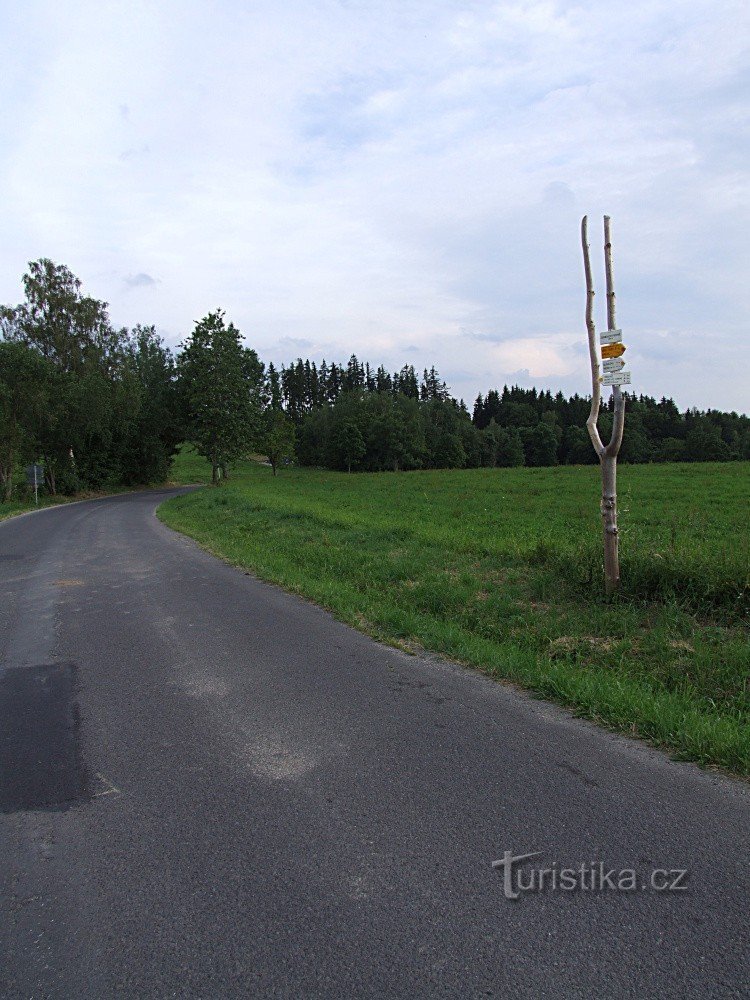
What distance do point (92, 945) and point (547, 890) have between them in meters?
1.89

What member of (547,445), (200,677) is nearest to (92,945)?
(200,677)

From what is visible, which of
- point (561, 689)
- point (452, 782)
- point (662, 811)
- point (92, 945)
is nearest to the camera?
point (92, 945)

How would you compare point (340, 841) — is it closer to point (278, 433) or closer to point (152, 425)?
point (152, 425)

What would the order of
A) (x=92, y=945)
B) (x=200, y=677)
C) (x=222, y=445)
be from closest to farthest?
(x=92, y=945), (x=200, y=677), (x=222, y=445)

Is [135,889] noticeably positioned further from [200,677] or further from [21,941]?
[200,677]

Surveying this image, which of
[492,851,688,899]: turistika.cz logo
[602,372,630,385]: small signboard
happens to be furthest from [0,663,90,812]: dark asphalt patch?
[602,372,630,385]: small signboard

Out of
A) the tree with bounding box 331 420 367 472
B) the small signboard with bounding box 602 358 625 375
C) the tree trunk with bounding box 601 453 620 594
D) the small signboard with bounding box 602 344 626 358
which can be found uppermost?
the tree with bounding box 331 420 367 472

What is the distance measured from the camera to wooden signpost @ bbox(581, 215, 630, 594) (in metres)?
6.57

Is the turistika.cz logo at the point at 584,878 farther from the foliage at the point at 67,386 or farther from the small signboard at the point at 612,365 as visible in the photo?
the foliage at the point at 67,386

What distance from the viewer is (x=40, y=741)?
4.26 m

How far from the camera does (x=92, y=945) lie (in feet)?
7.88

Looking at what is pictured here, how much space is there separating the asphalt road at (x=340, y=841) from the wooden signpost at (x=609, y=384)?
9.11 ft

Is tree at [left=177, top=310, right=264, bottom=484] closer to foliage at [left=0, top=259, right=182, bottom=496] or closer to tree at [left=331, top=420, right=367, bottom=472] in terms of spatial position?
foliage at [left=0, top=259, right=182, bottom=496]

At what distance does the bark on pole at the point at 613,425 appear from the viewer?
671 centimetres
